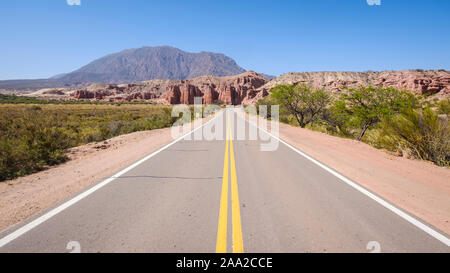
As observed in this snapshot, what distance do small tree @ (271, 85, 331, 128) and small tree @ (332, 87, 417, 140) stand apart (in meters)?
7.02

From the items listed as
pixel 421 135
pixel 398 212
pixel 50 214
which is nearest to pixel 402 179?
pixel 398 212

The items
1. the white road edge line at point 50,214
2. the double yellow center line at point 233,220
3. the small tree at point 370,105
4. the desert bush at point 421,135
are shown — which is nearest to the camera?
the double yellow center line at point 233,220

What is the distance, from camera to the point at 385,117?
9312mm

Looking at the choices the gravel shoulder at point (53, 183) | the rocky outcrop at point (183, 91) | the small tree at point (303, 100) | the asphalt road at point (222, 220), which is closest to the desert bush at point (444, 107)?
the asphalt road at point (222, 220)

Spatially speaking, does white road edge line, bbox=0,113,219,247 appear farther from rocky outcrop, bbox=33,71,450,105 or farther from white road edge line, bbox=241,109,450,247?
rocky outcrop, bbox=33,71,450,105

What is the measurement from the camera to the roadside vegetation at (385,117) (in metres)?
7.37

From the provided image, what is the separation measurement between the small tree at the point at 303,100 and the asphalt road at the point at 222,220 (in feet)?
63.6

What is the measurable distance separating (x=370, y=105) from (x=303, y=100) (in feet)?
31.4

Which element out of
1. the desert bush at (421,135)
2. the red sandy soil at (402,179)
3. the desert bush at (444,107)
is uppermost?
the desert bush at (444,107)

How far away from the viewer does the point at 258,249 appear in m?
2.80

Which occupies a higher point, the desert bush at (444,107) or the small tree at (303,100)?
the small tree at (303,100)

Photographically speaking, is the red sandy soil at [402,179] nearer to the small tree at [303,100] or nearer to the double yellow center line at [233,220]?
the double yellow center line at [233,220]

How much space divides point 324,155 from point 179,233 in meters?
6.92
